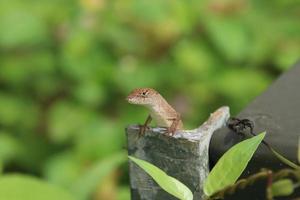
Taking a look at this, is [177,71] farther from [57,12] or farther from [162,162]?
[162,162]

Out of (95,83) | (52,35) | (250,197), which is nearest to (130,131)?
(250,197)

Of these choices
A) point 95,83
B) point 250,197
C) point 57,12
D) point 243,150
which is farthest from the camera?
point 57,12

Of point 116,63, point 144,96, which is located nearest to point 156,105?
point 144,96

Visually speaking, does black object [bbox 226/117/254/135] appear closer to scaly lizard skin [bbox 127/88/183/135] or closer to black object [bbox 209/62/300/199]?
black object [bbox 209/62/300/199]

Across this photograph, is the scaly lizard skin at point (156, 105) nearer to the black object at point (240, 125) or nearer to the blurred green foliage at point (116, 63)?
the black object at point (240, 125)


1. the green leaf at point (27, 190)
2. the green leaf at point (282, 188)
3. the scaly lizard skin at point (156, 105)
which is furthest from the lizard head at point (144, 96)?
the green leaf at point (282, 188)

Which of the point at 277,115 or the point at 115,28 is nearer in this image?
the point at 277,115
